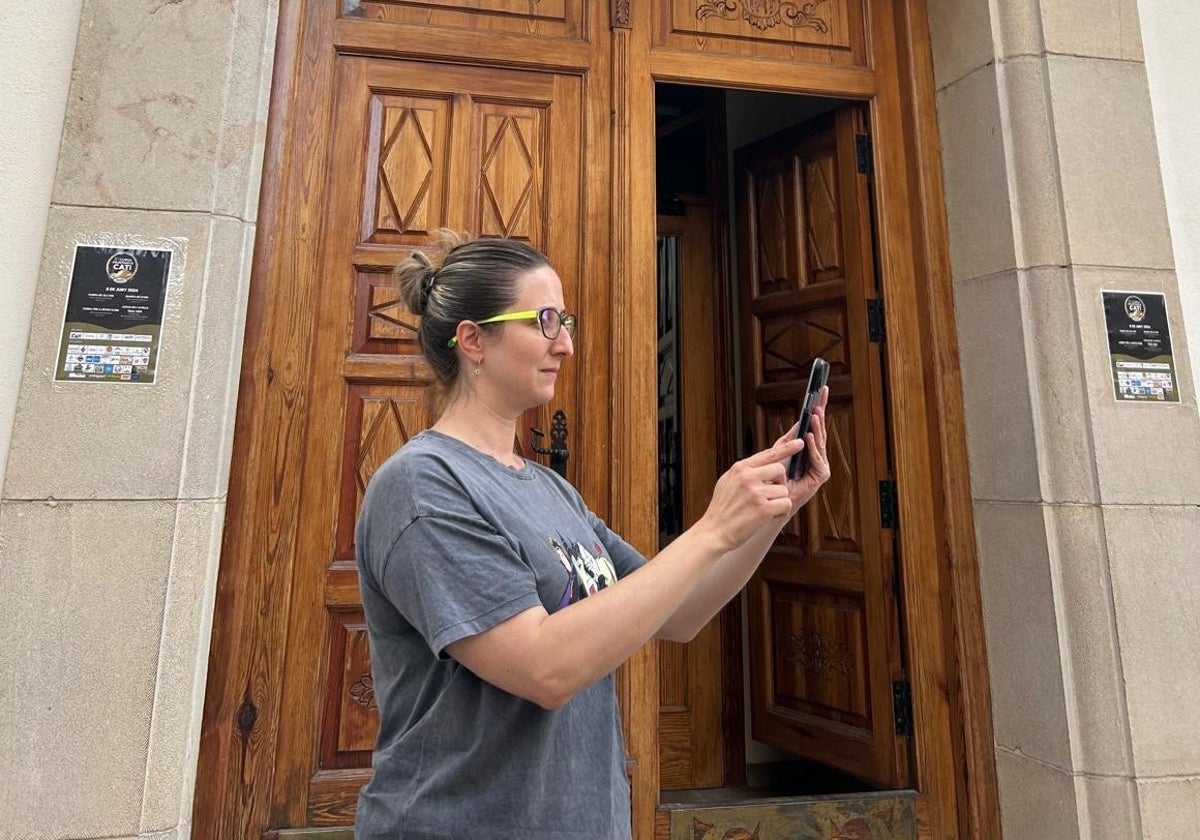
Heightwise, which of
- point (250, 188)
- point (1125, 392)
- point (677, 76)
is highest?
point (677, 76)

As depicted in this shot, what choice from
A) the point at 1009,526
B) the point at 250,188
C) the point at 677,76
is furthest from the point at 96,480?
the point at 1009,526

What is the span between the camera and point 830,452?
9.36ft

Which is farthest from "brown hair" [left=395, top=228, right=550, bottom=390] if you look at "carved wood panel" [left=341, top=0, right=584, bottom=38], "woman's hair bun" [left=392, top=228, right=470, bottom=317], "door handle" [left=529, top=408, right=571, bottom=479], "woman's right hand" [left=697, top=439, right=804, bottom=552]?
"carved wood panel" [left=341, top=0, right=584, bottom=38]

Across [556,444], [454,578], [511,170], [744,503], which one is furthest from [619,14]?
[454,578]

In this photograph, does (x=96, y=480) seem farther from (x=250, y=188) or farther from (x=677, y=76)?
(x=677, y=76)

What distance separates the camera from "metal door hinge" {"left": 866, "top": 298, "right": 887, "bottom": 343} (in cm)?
270

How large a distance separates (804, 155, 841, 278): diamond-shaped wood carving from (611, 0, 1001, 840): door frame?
26cm

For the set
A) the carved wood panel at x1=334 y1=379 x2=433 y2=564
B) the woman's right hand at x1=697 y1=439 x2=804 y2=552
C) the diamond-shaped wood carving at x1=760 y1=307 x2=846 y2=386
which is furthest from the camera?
the diamond-shaped wood carving at x1=760 y1=307 x2=846 y2=386

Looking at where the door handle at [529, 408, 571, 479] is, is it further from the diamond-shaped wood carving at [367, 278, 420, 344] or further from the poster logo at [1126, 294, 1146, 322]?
the poster logo at [1126, 294, 1146, 322]

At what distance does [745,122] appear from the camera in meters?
4.08

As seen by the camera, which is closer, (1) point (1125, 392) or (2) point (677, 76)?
(1) point (1125, 392)

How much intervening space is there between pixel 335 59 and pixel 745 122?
2.45 meters

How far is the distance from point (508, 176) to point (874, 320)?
145cm

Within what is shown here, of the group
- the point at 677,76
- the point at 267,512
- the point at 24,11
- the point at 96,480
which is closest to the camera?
the point at 96,480
